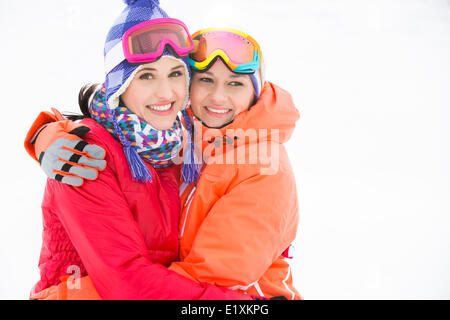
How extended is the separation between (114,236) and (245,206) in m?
0.59

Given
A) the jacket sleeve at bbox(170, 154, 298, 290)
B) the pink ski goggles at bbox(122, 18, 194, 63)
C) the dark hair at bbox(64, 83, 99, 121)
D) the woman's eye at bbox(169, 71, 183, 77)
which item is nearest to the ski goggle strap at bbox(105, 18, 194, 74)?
the pink ski goggles at bbox(122, 18, 194, 63)

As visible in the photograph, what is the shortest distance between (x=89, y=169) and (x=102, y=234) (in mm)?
279

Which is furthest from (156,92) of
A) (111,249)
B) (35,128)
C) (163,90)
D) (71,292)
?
(71,292)

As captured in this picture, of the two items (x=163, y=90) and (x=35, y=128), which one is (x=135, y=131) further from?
(x=35, y=128)

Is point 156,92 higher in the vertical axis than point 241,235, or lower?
higher

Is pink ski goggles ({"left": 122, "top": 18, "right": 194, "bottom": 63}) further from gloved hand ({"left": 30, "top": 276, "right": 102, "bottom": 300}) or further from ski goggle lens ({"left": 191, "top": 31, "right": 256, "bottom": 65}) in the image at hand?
gloved hand ({"left": 30, "top": 276, "right": 102, "bottom": 300})

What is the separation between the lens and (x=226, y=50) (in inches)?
68.7

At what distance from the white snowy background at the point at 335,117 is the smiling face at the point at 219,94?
2.01m

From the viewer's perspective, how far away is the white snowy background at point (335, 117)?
3289 millimetres

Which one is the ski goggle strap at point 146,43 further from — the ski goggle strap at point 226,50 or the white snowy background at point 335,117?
the white snowy background at point 335,117

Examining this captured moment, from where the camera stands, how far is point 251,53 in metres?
1.82

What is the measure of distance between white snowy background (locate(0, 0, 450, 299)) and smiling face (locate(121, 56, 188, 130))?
2.05 metres

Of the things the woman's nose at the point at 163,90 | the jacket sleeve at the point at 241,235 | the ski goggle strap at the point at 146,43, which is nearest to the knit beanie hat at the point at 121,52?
the ski goggle strap at the point at 146,43
